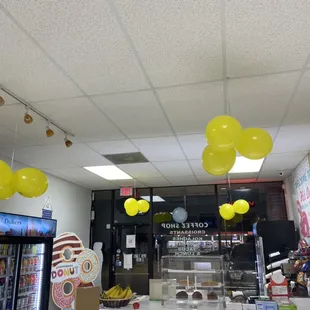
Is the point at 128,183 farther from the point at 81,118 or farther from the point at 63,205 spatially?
the point at 81,118

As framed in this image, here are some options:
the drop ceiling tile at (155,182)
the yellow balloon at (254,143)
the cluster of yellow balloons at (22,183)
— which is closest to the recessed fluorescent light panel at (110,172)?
the drop ceiling tile at (155,182)

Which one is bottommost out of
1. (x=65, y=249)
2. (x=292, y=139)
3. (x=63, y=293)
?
(x=63, y=293)

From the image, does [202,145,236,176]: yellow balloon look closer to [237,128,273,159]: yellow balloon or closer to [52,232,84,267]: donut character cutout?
[237,128,273,159]: yellow balloon

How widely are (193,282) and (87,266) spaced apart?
3097mm

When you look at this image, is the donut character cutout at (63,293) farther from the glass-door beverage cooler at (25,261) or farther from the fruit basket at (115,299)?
the fruit basket at (115,299)

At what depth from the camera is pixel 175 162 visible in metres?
5.39

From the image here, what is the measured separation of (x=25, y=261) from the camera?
17.6 feet

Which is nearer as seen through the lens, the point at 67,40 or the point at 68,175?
the point at 67,40

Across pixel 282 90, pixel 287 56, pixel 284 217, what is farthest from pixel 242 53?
pixel 284 217

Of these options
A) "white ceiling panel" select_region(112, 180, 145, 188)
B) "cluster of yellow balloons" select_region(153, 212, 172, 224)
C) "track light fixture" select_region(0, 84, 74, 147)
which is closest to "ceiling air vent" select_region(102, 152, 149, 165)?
"track light fixture" select_region(0, 84, 74, 147)

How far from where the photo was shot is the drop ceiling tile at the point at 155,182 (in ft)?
22.4

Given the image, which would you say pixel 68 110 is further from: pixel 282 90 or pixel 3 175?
pixel 282 90

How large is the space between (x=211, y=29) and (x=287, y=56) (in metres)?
0.71

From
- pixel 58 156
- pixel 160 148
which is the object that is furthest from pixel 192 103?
pixel 58 156
